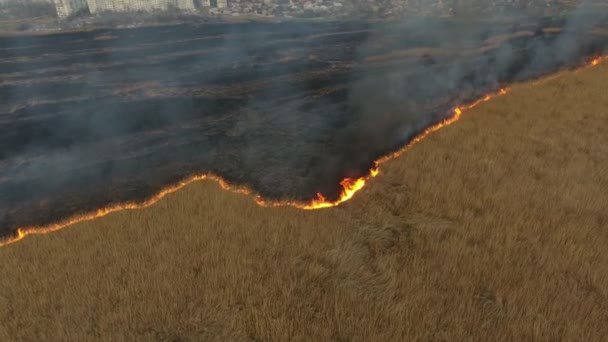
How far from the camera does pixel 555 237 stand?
281 inches

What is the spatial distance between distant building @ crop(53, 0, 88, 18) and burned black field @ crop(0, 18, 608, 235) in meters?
36.8

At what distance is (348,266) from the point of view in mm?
6449

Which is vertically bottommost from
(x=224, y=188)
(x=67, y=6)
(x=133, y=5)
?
(x=224, y=188)

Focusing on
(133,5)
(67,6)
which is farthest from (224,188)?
(67,6)

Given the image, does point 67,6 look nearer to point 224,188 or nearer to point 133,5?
point 133,5

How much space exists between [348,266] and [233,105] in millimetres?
11602

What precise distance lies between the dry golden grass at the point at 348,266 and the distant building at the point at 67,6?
70.3 meters

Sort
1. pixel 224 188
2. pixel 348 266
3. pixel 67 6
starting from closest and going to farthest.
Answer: pixel 348 266
pixel 224 188
pixel 67 6

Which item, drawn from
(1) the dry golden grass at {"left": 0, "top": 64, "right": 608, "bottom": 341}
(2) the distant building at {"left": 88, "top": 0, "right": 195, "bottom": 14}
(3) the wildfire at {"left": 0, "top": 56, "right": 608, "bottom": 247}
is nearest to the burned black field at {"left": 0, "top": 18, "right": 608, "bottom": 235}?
(3) the wildfire at {"left": 0, "top": 56, "right": 608, "bottom": 247}

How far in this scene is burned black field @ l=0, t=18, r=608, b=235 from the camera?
1040cm

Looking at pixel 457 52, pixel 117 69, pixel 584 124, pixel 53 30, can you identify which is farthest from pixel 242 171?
pixel 53 30

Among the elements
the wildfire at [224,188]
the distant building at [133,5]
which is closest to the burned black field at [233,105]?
the wildfire at [224,188]

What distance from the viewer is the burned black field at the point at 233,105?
10.4 meters

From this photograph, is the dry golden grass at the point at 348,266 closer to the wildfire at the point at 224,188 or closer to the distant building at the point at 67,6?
the wildfire at the point at 224,188
